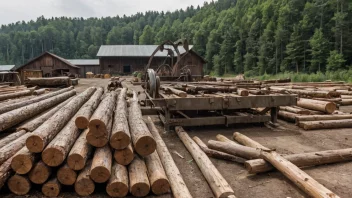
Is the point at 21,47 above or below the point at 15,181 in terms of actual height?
above

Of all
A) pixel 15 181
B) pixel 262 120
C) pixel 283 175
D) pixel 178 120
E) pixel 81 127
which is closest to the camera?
pixel 15 181

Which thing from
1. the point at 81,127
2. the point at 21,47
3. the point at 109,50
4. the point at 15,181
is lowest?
the point at 15,181

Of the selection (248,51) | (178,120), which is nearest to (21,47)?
(248,51)

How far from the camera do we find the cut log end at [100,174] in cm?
356

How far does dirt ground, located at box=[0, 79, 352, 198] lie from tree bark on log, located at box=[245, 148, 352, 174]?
0.31 feet

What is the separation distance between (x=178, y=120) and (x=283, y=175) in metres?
3.28

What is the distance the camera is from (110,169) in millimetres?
3672

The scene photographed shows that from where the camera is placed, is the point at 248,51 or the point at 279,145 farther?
the point at 248,51

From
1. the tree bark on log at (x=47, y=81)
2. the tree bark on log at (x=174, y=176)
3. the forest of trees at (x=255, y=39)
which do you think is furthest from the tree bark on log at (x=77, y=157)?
the forest of trees at (x=255, y=39)

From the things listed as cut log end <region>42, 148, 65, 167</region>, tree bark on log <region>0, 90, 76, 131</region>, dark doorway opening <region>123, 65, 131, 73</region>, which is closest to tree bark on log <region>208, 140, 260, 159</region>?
cut log end <region>42, 148, 65, 167</region>

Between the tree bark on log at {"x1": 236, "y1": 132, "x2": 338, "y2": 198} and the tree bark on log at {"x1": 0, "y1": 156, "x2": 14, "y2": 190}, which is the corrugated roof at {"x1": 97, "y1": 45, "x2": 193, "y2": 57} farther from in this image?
the tree bark on log at {"x1": 0, "y1": 156, "x2": 14, "y2": 190}

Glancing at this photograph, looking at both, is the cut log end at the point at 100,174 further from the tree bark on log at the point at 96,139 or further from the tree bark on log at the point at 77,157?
the tree bark on log at the point at 96,139

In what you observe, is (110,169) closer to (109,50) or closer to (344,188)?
(344,188)

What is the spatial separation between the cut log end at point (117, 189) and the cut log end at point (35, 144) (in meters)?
1.12
